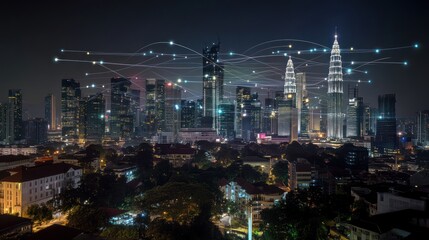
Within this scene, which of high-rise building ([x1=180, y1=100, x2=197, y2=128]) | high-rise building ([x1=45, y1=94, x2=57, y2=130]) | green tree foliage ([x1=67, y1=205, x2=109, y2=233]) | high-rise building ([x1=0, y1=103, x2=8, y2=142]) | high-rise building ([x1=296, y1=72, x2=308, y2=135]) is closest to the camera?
green tree foliage ([x1=67, y1=205, x2=109, y2=233])

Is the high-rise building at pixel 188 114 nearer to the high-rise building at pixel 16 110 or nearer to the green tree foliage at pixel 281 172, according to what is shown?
the high-rise building at pixel 16 110

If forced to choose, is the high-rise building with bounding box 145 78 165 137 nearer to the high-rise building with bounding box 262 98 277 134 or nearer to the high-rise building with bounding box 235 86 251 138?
the high-rise building with bounding box 235 86 251 138

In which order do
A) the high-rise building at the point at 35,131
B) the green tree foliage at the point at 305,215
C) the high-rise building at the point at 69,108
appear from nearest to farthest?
the green tree foliage at the point at 305,215 → the high-rise building at the point at 35,131 → the high-rise building at the point at 69,108

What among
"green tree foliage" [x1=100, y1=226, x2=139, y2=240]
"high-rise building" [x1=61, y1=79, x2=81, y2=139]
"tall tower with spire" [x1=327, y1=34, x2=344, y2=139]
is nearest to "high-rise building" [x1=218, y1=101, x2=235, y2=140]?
"tall tower with spire" [x1=327, y1=34, x2=344, y2=139]

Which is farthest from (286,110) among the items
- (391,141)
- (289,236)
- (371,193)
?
(289,236)

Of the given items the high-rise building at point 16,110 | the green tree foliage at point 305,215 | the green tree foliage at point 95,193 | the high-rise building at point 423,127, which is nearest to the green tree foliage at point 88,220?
the green tree foliage at point 95,193

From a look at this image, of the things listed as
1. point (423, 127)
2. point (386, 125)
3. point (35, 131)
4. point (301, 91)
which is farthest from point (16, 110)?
point (423, 127)

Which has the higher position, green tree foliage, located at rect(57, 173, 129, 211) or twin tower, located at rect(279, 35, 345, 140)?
twin tower, located at rect(279, 35, 345, 140)
